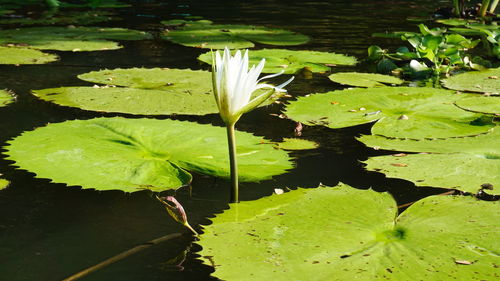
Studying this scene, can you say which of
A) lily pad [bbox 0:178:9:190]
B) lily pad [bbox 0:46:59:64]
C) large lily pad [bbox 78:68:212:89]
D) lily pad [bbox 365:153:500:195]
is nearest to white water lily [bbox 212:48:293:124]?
lily pad [bbox 365:153:500:195]

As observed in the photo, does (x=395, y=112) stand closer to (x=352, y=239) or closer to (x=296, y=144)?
(x=296, y=144)

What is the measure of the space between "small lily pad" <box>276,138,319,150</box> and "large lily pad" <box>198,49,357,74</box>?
1.34m

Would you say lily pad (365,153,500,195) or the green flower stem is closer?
the green flower stem

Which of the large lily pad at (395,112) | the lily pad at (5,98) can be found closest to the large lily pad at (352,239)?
the large lily pad at (395,112)

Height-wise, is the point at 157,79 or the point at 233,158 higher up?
the point at 233,158

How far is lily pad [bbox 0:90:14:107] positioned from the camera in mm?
2729

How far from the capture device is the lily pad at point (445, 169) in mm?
1805

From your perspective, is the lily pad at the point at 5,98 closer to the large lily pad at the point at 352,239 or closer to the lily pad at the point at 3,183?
the lily pad at the point at 3,183

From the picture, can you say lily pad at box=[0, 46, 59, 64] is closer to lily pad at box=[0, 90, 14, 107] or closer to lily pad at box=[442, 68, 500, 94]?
lily pad at box=[0, 90, 14, 107]

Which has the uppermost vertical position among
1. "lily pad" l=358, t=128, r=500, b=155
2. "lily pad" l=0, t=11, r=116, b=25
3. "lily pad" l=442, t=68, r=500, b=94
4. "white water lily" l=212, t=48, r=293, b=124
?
"white water lily" l=212, t=48, r=293, b=124

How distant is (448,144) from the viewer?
2197mm

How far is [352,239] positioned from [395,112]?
1.39 meters

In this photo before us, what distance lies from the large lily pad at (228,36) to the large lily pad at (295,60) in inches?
18.5

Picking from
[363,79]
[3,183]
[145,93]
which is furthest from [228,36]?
[3,183]
